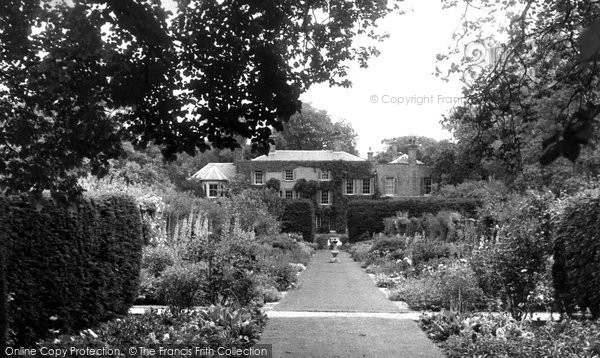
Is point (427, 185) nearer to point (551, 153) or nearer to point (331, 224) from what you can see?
point (331, 224)

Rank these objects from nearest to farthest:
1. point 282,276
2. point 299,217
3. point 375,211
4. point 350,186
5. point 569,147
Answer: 1. point 569,147
2. point 282,276
3. point 375,211
4. point 299,217
5. point 350,186

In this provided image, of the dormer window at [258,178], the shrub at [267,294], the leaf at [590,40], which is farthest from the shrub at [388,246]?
the dormer window at [258,178]

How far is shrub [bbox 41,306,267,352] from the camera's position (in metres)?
6.38

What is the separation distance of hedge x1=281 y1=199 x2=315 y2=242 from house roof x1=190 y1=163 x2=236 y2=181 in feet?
43.7

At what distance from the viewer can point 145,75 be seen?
4.49 meters

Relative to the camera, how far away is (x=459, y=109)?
759 cm

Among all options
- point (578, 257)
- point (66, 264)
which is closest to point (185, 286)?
point (66, 264)

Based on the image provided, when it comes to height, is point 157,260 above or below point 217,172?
below

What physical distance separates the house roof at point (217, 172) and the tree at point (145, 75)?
45783mm

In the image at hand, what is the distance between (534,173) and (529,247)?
18.3m

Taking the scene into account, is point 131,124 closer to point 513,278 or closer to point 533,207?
point 513,278

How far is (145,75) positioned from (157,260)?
9.69 meters

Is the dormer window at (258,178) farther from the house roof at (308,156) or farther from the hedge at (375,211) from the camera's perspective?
the hedge at (375,211)

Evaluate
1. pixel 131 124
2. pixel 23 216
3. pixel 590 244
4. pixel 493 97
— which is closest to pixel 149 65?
pixel 131 124
